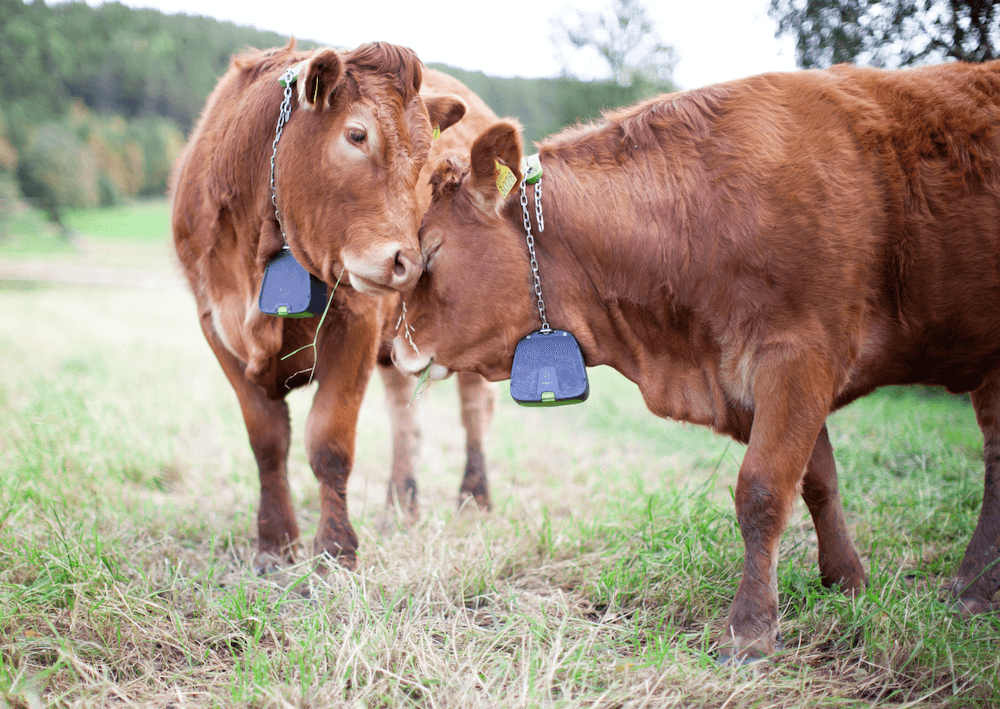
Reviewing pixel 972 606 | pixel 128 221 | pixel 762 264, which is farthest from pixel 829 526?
pixel 128 221

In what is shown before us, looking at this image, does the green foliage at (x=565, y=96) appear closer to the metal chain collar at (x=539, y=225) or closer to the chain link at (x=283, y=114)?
Answer: the chain link at (x=283, y=114)

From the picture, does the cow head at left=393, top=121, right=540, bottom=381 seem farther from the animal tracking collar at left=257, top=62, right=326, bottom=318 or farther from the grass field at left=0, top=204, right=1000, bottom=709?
the grass field at left=0, top=204, right=1000, bottom=709

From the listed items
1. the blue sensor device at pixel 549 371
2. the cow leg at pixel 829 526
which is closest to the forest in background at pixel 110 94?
the blue sensor device at pixel 549 371

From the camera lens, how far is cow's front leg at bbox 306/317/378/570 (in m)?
2.85

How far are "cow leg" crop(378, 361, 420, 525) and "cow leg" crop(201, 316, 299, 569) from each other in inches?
28.5

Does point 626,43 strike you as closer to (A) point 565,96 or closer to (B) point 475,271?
(A) point 565,96

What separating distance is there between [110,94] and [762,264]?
1091cm

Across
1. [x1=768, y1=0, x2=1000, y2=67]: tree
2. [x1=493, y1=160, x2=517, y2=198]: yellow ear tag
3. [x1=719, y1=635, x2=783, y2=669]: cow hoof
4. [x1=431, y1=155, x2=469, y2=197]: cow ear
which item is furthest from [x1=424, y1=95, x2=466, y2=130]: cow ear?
[x1=719, y1=635, x2=783, y2=669]: cow hoof

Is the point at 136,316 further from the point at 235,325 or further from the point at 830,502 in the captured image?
the point at 830,502

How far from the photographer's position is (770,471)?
6.73ft

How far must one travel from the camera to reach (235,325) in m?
2.91

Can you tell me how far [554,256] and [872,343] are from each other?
1.14 metres

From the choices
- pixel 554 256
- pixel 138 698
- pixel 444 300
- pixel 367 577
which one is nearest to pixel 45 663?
pixel 138 698

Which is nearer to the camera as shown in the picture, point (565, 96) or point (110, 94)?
point (565, 96)
